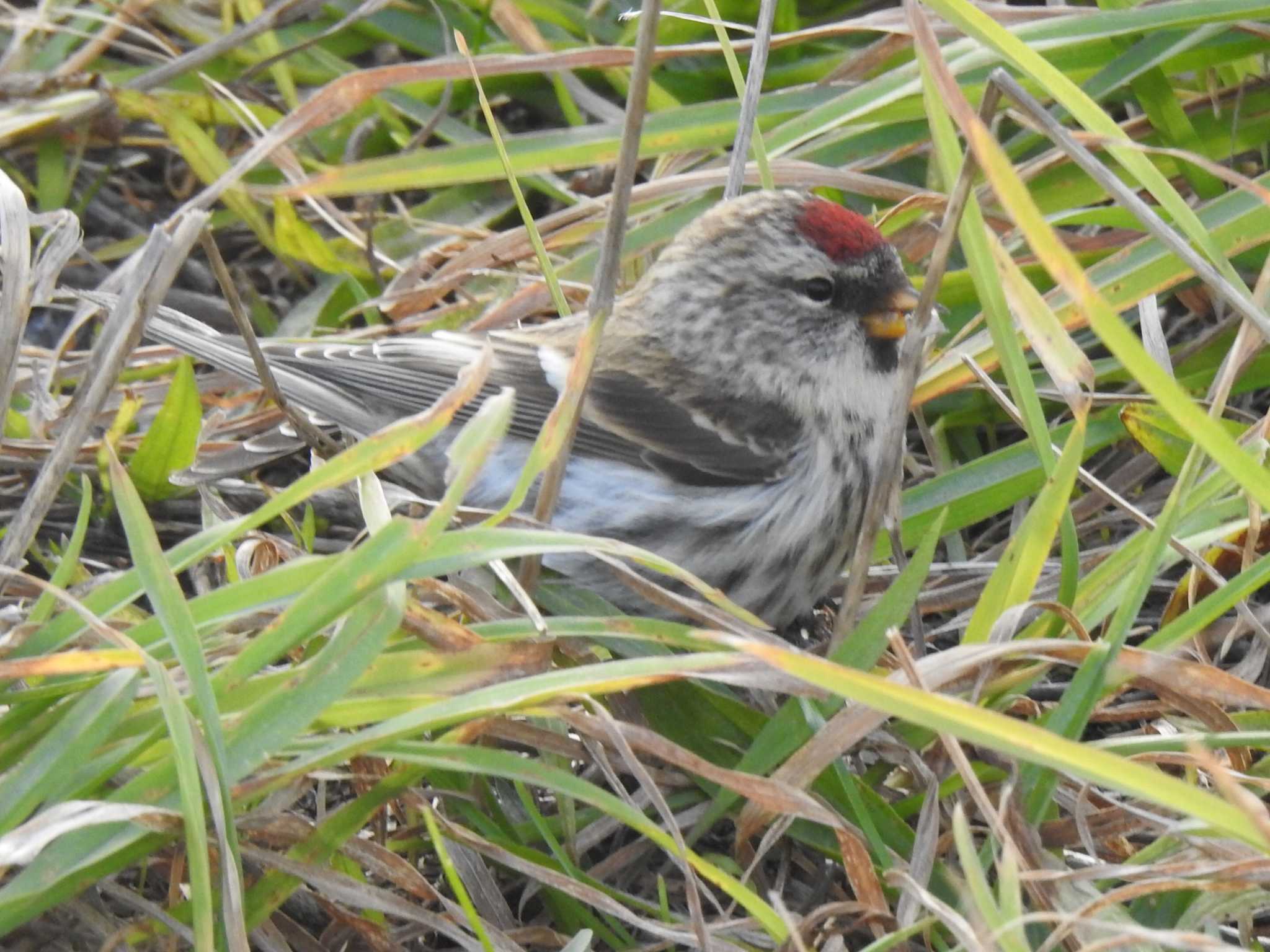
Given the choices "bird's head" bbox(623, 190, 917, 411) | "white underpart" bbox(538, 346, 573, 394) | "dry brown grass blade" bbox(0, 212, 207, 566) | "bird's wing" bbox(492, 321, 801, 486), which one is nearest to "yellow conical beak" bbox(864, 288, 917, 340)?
"bird's head" bbox(623, 190, 917, 411)

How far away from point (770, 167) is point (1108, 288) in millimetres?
640

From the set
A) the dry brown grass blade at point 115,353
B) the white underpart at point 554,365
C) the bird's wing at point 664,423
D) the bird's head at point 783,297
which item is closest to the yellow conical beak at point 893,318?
the bird's head at point 783,297

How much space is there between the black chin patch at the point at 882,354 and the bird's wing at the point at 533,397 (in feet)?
0.59

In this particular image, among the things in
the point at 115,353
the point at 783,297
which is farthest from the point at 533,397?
the point at 115,353

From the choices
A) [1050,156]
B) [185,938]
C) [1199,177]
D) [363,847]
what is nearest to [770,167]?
[1050,156]

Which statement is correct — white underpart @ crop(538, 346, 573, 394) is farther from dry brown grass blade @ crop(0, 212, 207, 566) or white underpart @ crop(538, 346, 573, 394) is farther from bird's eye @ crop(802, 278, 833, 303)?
dry brown grass blade @ crop(0, 212, 207, 566)

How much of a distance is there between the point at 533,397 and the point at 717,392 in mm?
315

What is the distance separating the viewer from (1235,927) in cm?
208

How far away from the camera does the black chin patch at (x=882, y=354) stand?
2896 mm

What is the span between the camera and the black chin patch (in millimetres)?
2896

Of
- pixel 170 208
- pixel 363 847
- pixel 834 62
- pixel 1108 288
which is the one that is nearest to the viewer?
pixel 363 847

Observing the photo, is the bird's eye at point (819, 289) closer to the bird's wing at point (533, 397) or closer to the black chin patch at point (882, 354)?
the black chin patch at point (882, 354)

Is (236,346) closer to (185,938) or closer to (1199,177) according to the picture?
(185,938)

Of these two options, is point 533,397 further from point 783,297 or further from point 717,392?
point 783,297
